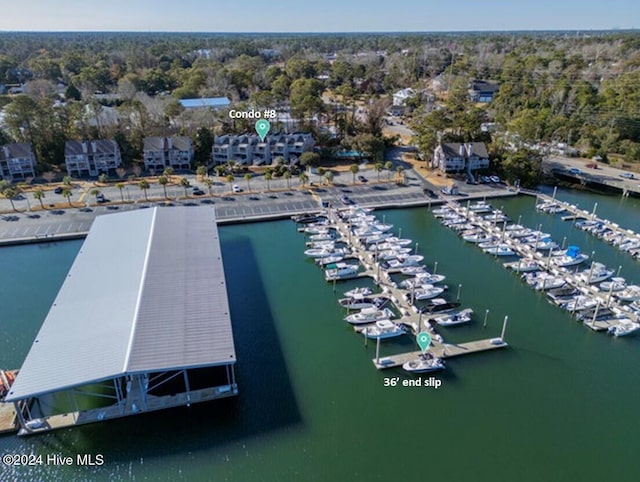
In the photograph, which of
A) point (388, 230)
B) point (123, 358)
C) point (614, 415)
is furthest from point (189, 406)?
point (388, 230)

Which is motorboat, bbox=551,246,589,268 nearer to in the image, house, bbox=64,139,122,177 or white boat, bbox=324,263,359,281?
white boat, bbox=324,263,359,281

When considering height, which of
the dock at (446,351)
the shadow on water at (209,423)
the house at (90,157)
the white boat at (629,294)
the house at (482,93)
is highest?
the house at (482,93)

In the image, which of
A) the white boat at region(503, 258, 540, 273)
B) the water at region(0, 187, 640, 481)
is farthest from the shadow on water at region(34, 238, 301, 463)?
the white boat at region(503, 258, 540, 273)

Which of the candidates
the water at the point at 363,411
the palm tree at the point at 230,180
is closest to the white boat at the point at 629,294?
the water at the point at 363,411

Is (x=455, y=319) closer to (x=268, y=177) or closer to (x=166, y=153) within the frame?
(x=268, y=177)

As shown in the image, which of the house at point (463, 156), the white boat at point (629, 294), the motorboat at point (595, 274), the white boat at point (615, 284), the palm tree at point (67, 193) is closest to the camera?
the white boat at point (629, 294)

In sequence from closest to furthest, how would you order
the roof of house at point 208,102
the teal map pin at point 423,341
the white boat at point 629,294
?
1. the teal map pin at point 423,341
2. the white boat at point 629,294
3. the roof of house at point 208,102

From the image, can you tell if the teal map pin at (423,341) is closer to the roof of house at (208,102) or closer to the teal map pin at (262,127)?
the teal map pin at (262,127)

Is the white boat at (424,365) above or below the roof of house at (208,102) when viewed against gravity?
below
